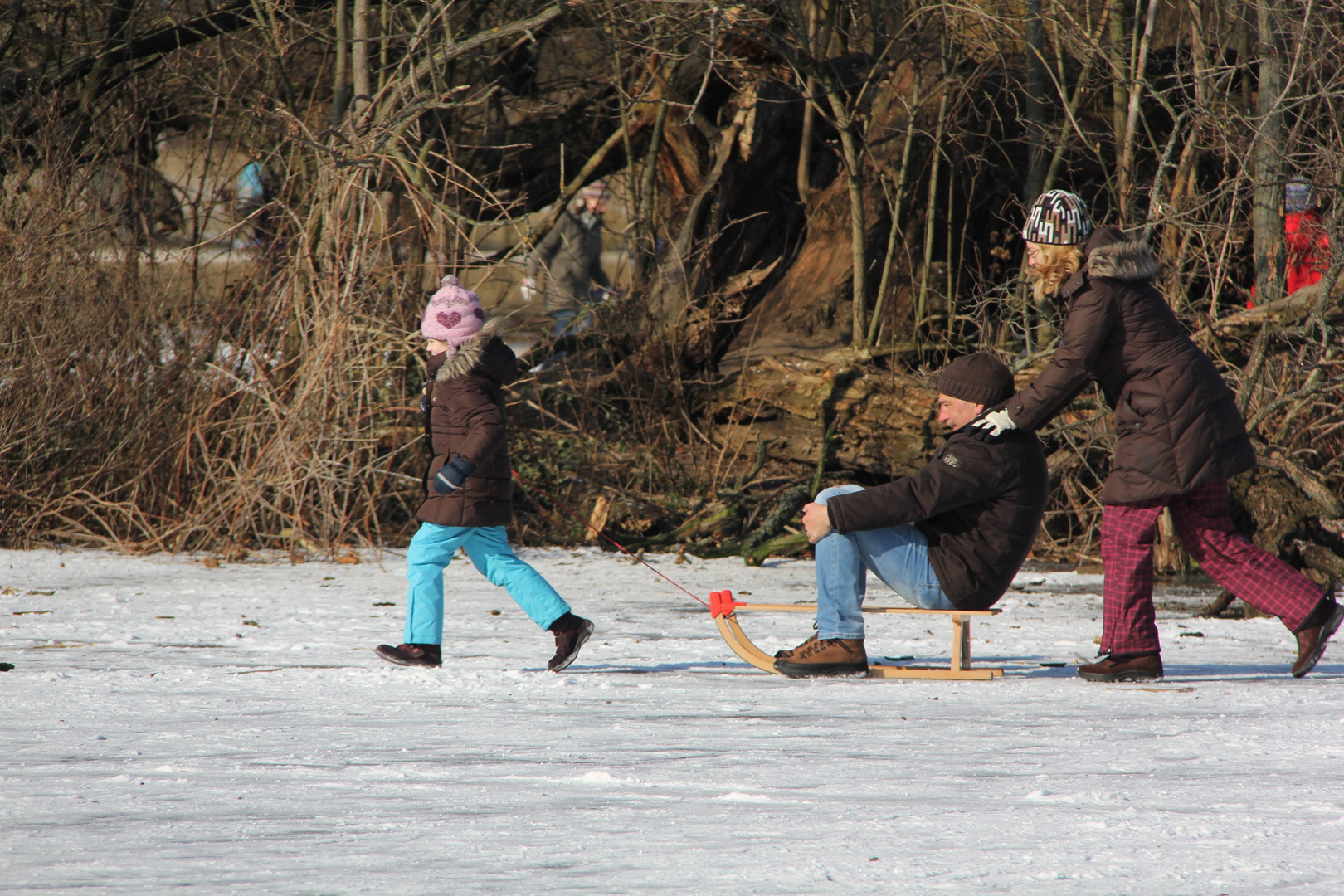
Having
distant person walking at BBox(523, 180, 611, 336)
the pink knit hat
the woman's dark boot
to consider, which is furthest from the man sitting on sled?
distant person walking at BBox(523, 180, 611, 336)

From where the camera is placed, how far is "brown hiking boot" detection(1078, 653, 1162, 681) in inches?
197

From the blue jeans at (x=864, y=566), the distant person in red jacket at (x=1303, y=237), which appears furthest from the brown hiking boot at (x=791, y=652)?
the distant person in red jacket at (x=1303, y=237)

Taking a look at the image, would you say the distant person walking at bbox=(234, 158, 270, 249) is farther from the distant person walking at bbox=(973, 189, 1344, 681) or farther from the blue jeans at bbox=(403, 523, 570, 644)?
the distant person walking at bbox=(973, 189, 1344, 681)

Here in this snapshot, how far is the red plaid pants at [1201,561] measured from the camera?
495cm

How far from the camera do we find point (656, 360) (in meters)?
10.7

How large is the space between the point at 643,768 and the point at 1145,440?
2.34 meters

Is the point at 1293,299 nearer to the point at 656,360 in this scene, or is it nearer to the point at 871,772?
the point at 656,360

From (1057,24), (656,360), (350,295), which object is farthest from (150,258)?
(1057,24)

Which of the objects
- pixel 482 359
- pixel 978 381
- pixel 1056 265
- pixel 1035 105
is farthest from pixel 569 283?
pixel 978 381

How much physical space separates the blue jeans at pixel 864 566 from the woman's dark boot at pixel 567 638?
0.91 meters

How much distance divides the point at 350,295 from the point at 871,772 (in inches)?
223

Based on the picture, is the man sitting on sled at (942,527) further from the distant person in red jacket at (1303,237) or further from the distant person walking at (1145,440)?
the distant person in red jacket at (1303,237)

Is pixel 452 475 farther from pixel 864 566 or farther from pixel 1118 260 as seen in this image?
pixel 1118 260

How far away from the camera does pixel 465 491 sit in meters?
5.35
